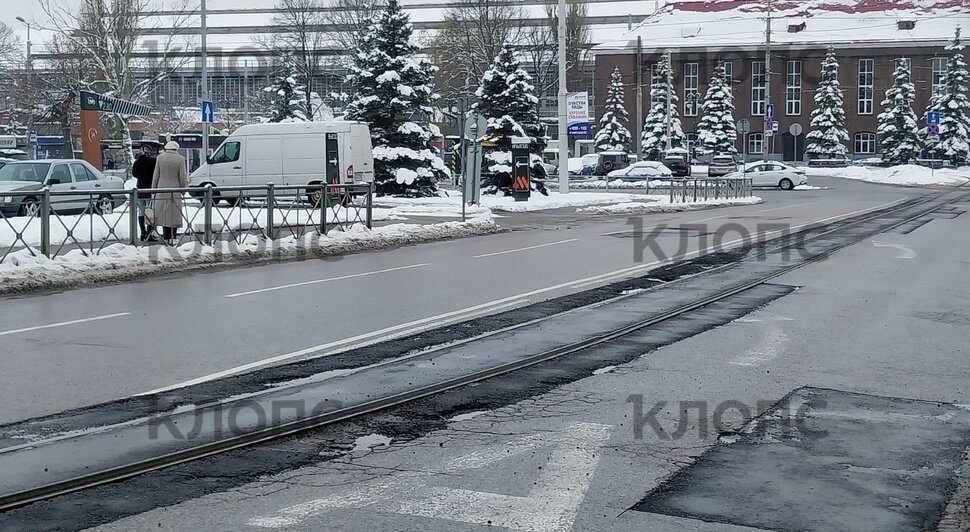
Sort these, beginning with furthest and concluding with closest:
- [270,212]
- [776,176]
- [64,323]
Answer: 1. [776,176]
2. [270,212]
3. [64,323]

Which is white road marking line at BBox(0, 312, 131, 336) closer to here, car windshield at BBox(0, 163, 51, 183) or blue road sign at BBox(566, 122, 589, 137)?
car windshield at BBox(0, 163, 51, 183)

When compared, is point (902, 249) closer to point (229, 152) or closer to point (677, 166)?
point (229, 152)

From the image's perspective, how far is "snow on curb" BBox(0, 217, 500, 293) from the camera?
14.5 meters

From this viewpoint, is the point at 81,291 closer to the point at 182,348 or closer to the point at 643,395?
the point at 182,348

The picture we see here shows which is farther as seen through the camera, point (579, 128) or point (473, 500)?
point (579, 128)

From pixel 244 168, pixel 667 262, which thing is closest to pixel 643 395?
pixel 667 262

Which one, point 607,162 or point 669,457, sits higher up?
point 607,162

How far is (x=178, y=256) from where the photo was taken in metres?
17.1

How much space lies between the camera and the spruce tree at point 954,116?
258 feet

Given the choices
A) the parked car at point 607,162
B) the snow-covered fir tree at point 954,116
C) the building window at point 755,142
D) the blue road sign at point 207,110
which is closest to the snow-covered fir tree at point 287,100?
the parked car at point 607,162

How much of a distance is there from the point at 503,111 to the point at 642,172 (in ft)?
77.5

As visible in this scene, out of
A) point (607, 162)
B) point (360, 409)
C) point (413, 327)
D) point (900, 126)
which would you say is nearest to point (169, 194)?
point (413, 327)

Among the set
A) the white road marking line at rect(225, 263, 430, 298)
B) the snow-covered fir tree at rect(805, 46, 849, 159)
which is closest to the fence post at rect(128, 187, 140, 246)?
the white road marking line at rect(225, 263, 430, 298)

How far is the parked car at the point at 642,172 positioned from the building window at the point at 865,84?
37337 millimetres
